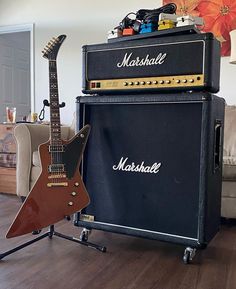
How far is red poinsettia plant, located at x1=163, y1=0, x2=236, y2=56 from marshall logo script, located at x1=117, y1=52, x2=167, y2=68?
4.70 feet

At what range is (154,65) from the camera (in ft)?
5.24

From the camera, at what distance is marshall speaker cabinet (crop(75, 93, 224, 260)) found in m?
1.52

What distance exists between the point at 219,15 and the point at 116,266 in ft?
7.37

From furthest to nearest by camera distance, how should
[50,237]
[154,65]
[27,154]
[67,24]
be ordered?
[67,24], [27,154], [50,237], [154,65]

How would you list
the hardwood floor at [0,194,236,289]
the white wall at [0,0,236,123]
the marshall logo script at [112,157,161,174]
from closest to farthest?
the hardwood floor at [0,194,236,289] → the marshall logo script at [112,157,161,174] → the white wall at [0,0,236,123]

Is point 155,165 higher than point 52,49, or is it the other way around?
point 52,49

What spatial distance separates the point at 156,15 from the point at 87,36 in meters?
1.85

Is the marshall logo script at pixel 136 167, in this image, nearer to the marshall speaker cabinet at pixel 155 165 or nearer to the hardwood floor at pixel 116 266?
the marshall speaker cabinet at pixel 155 165

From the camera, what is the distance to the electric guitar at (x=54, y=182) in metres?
1.57

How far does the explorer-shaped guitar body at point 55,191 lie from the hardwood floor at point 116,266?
0.53 feet

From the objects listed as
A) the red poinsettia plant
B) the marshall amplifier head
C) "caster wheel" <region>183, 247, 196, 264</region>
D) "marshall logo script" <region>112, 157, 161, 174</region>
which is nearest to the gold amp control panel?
the marshall amplifier head

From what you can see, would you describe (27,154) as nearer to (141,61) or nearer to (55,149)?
(55,149)

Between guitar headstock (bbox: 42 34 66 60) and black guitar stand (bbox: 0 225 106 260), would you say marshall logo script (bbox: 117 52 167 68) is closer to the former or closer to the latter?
guitar headstock (bbox: 42 34 66 60)

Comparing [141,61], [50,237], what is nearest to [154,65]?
[141,61]
